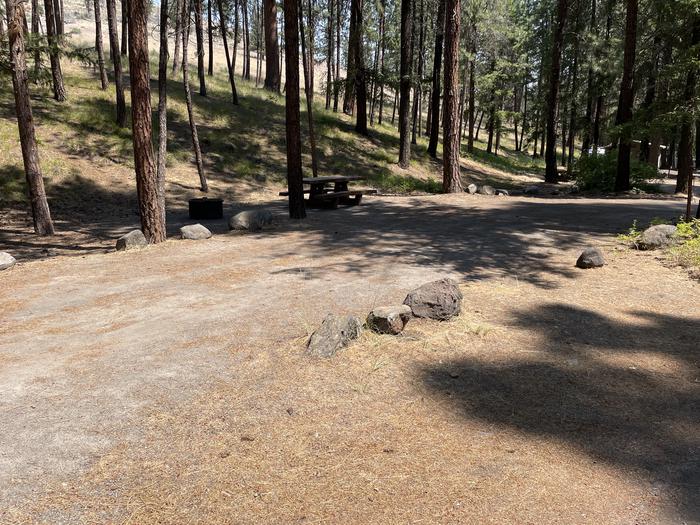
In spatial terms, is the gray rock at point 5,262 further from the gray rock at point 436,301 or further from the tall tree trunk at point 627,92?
the tall tree trunk at point 627,92

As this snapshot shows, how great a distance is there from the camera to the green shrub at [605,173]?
760 inches

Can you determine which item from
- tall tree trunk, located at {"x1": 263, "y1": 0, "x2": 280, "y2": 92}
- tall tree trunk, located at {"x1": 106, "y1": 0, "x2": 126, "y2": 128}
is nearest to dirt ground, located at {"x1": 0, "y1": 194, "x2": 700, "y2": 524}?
tall tree trunk, located at {"x1": 106, "y1": 0, "x2": 126, "y2": 128}

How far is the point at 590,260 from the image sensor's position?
7.64 m

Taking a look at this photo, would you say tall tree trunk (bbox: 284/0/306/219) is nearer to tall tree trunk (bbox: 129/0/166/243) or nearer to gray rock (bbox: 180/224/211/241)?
gray rock (bbox: 180/224/211/241)

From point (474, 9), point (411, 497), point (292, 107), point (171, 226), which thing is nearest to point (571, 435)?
point (411, 497)

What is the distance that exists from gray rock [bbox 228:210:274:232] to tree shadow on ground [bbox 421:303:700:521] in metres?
7.35

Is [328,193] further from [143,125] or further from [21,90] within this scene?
[21,90]

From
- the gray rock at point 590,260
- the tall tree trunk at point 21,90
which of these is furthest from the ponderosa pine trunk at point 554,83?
the tall tree trunk at point 21,90

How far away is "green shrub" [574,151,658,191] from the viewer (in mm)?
19312

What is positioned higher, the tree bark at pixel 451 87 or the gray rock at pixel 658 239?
the tree bark at pixel 451 87

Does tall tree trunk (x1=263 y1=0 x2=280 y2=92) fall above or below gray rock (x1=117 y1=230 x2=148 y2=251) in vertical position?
above

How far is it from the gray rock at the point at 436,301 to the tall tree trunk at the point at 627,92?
13.1 metres

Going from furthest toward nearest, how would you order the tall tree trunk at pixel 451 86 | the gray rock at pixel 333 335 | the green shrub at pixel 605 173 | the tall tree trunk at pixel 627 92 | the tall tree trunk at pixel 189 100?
the green shrub at pixel 605 173 < the tall tree trunk at pixel 627 92 < the tall tree trunk at pixel 189 100 < the tall tree trunk at pixel 451 86 < the gray rock at pixel 333 335

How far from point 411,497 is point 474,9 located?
30.9 meters
